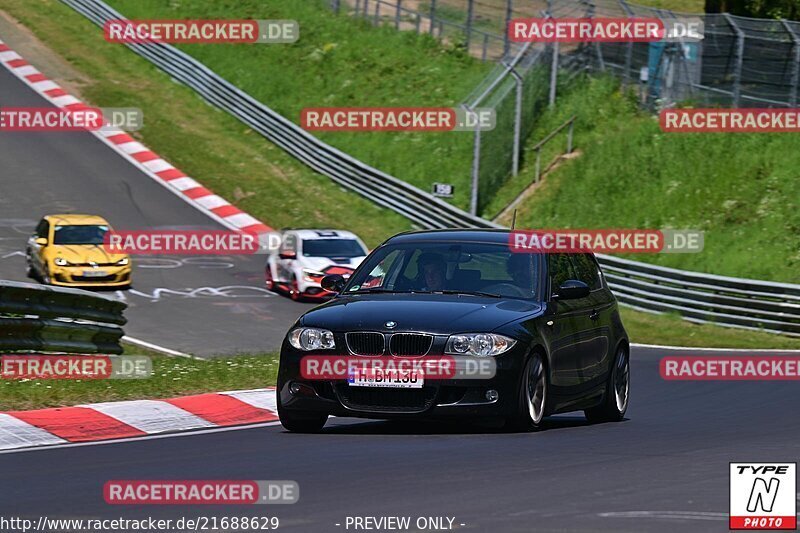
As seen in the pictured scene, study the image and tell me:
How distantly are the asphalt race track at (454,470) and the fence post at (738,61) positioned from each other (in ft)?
74.6

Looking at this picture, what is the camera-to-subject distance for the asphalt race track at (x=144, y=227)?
2519 centimetres

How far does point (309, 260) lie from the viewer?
29031mm

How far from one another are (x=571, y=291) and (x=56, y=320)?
6.96 meters

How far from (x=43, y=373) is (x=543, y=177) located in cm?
2428

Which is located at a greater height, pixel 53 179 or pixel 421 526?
pixel 421 526

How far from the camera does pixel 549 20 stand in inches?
1471

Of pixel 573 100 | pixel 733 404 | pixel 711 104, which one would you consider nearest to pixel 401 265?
pixel 733 404

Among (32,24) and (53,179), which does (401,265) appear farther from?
(32,24)

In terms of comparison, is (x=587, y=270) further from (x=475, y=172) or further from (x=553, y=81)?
(x=553, y=81)

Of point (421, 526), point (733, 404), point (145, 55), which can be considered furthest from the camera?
point (145, 55)

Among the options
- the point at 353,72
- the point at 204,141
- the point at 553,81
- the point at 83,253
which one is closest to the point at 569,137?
the point at 553,81

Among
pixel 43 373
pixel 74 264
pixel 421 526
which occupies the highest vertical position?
pixel 421 526

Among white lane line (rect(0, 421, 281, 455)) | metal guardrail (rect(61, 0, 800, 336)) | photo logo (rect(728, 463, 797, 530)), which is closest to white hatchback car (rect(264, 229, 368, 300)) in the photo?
metal guardrail (rect(61, 0, 800, 336))

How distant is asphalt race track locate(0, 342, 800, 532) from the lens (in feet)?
24.1
